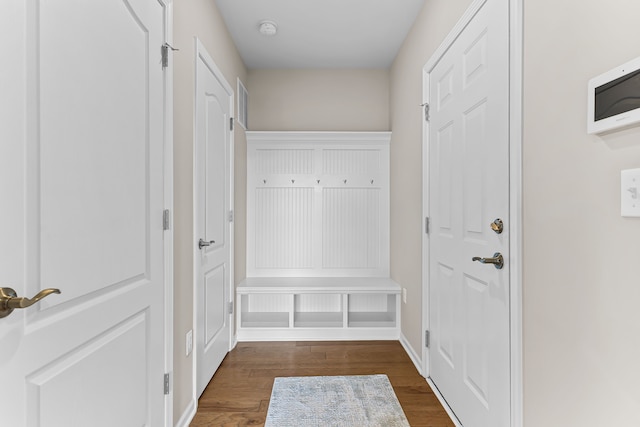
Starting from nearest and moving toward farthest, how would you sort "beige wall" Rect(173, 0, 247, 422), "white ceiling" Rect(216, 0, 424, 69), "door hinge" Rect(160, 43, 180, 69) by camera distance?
"door hinge" Rect(160, 43, 180, 69) → "beige wall" Rect(173, 0, 247, 422) → "white ceiling" Rect(216, 0, 424, 69)

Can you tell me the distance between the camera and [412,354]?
274 cm

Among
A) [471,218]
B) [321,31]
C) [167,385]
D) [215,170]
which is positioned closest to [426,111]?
[471,218]

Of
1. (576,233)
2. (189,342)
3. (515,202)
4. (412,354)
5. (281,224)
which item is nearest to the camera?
(576,233)

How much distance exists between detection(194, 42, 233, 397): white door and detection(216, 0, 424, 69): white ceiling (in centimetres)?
50

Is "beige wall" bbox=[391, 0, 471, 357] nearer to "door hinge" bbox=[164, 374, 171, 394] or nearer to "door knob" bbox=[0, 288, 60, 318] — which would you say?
"door hinge" bbox=[164, 374, 171, 394]

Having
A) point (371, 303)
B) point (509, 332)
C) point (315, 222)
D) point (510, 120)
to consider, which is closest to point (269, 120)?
point (315, 222)

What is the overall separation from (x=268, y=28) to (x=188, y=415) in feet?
8.73

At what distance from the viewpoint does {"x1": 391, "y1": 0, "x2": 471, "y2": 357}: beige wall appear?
2.37m

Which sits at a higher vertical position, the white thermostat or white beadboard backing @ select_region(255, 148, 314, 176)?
white beadboard backing @ select_region(255, 148, 314, 176)

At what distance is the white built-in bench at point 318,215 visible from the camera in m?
3.52

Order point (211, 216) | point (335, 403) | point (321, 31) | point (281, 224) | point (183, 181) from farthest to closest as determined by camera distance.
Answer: point (281, 224), point (321, 31), point (211, 216), point (335, 403), point (183, 181)

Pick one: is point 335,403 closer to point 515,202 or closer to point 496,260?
point 496,260

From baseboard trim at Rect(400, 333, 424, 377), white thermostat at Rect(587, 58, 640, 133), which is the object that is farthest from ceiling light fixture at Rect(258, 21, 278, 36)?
baseboard trim at Rect(400, 333, 424, 377)

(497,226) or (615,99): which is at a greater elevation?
(615,99)
